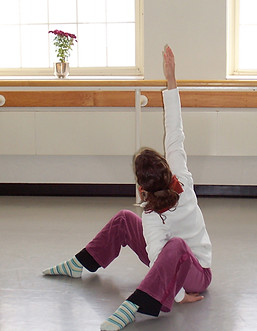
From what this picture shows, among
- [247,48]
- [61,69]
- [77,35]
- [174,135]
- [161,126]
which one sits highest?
[77,35]

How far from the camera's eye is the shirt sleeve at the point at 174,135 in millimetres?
2025

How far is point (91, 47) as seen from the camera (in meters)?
4.25

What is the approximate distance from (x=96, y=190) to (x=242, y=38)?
1410 mm

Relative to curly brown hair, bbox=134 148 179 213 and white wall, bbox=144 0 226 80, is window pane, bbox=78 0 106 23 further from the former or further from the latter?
curly brown hair, bbox=134 148 179 213

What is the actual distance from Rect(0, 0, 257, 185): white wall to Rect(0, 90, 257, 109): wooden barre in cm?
5

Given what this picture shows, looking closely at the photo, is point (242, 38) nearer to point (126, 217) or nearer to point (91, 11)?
point (91, 11)

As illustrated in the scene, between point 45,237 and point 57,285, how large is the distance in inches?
29.3

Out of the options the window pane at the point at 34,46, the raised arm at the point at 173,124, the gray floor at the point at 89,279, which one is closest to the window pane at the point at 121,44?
the window pane at the point at 34,46

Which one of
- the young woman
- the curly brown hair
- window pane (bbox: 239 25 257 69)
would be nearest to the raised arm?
the young woman

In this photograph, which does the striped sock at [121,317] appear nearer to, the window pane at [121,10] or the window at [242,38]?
the window at [242,38]

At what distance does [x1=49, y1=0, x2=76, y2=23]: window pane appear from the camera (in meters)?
4.22

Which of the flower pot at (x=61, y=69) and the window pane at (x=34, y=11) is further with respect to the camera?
the window pane at (x=34, y=11)

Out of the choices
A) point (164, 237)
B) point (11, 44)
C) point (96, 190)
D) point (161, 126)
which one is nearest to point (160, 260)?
point (164, 237)

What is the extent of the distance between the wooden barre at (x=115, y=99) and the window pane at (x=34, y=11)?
2.35 ft
